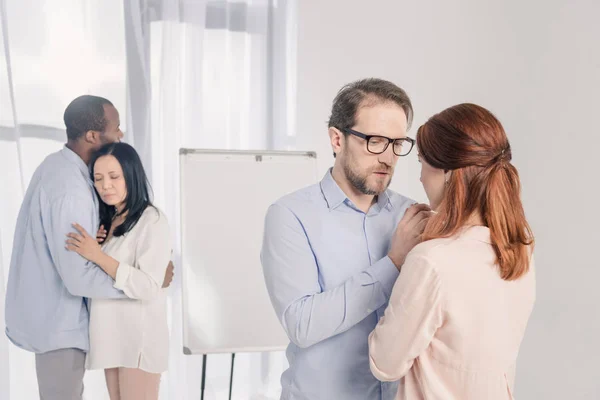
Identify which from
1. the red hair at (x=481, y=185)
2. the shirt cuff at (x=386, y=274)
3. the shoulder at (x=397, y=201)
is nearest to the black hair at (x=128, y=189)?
the shoulder at (x=397, y=201)

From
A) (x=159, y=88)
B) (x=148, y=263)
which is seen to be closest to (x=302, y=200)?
(x=148, y=263)

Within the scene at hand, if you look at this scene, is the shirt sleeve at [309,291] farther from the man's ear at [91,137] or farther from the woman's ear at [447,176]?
the man's ear at [91,137]

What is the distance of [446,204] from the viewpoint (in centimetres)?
141

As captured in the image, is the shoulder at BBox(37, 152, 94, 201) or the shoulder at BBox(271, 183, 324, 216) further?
the shoulder at BBox(37, 152, 94, 201)

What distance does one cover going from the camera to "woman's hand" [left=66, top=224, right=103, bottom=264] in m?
2.39

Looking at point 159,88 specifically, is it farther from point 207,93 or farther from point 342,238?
point 342,238

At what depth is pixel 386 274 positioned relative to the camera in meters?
1.47

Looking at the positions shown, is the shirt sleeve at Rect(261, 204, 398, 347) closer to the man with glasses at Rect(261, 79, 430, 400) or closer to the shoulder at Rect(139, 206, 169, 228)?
the man with glasses at Rect(261, 79, 430, 400)

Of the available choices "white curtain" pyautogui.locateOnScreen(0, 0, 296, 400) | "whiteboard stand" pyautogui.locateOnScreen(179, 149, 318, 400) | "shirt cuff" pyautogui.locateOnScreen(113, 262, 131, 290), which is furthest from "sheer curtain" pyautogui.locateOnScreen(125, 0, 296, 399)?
"shirt cuff" pyautogui.locateOnScreen(113, 262, 131, 290)

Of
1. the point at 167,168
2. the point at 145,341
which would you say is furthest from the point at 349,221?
the point at 167,168

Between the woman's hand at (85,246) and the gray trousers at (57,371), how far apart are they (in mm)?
356

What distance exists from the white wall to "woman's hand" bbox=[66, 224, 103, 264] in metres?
1.66

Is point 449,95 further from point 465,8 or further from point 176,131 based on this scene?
point 176,131

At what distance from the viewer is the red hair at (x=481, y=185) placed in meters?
1.36
